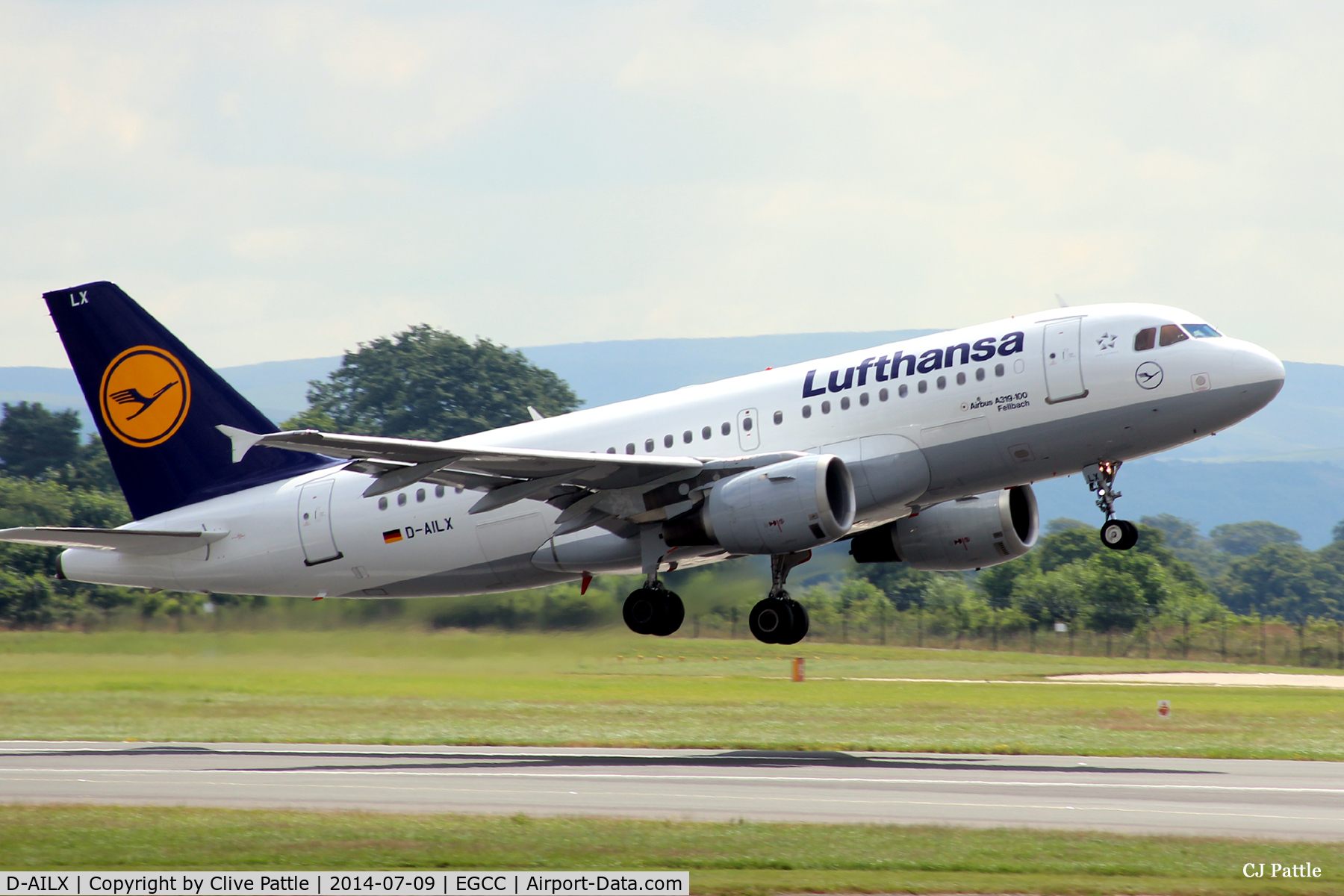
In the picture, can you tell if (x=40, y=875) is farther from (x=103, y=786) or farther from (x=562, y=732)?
(x=562, y=732)

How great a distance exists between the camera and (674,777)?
2647cm

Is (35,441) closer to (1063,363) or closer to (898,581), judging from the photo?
(898,581)

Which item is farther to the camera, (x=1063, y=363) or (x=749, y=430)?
(x=749, y=430)

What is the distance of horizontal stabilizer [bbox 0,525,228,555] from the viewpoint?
29.1 m

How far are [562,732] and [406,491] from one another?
7830 mm

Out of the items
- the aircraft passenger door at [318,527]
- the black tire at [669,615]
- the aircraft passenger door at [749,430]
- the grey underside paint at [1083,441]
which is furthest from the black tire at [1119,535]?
the aircraft passenger door at [318,527]

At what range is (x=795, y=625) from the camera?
29.1 m

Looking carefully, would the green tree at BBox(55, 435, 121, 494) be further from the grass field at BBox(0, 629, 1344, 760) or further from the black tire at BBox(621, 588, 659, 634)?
the black tire at BBox(621, 588, 659, 634)

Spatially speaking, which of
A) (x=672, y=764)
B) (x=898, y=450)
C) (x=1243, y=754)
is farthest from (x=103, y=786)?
(x=1243, y=754)

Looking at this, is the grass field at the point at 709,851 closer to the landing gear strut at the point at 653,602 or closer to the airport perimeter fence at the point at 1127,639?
the landing gear strut at the point at 653,602

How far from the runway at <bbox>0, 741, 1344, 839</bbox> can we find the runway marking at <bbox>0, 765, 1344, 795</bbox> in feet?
0.18

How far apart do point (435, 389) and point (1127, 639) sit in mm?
72871

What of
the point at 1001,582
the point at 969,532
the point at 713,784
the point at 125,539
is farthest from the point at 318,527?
the point at 1001,582
